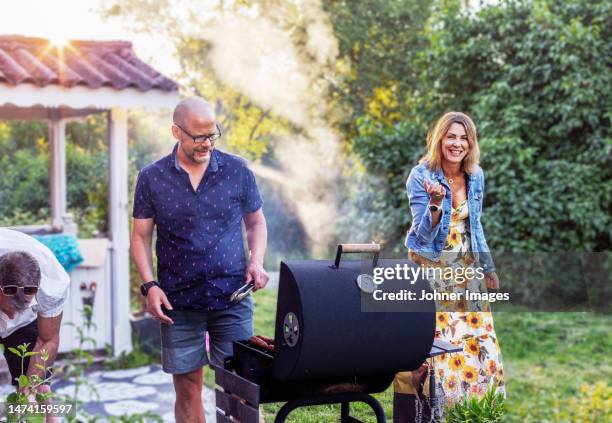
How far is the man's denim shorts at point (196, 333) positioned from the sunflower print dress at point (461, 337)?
75cm

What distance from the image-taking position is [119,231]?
658 centimetres

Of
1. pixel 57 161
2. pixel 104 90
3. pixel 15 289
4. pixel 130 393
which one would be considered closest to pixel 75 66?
pixel 104 90

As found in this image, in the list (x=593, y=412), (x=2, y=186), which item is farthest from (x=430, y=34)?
(x=593, y=412)

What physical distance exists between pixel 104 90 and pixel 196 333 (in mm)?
3067

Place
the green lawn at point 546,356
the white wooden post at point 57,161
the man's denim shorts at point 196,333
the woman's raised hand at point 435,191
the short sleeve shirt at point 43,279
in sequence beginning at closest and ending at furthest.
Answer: the short sleeve shirt at point 43,279 < the woman's raised hand at point 435,191 < the man's denim shorts at point 196,333 < the green lawn at point 546,356 < the white wooden post at point 57,161

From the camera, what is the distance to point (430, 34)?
882 centimetres

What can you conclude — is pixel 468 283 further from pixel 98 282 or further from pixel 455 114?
pixel 98 282

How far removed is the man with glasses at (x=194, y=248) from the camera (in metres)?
3.33

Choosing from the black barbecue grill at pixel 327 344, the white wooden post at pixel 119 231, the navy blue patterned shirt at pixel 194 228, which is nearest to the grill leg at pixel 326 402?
the black barbecue grill at pixel 327 344

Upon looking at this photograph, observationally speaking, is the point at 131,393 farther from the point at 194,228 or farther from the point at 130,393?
the point at 194,228

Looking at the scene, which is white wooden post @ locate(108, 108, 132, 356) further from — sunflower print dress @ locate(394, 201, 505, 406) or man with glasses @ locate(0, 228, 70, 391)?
sunflower print dress @ locate(394, 201, 505, 406)

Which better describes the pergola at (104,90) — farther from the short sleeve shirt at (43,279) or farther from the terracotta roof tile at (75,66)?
the short sleeve shirt at (43,279)

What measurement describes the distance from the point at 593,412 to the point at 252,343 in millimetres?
1252

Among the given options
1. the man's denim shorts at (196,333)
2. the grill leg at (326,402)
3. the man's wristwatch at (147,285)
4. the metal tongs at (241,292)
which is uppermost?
the man's wristwatch at (147,285)
